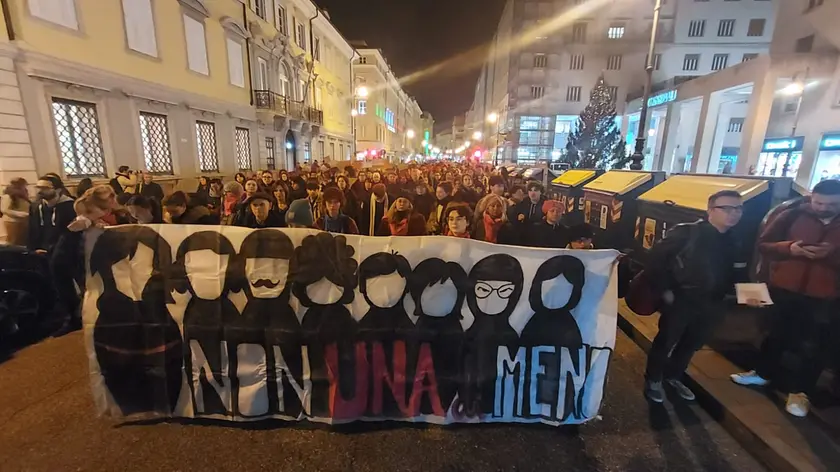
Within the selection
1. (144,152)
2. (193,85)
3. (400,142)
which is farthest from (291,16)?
(400,142)

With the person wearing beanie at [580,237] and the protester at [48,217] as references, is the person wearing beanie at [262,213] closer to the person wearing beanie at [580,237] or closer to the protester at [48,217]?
the protester at [48,217]

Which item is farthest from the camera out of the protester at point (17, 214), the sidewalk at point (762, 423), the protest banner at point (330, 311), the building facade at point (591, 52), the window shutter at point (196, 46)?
the building facade at point (591, 52)

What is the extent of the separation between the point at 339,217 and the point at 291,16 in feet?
88.0

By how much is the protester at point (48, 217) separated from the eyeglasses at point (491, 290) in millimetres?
4978

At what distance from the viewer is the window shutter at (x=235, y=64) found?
18312 millimetres

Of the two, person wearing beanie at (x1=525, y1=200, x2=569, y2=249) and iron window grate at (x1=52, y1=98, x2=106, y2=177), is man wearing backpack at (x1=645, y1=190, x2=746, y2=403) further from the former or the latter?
iron window grate at (x1=52, y1=98, x2=106, y2=177)

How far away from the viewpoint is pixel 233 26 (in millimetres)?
18062

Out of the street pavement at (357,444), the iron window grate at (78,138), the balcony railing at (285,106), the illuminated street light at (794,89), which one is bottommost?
the street pavement at (357,444)

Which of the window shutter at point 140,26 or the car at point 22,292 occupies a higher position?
the window shutter at point 140,26

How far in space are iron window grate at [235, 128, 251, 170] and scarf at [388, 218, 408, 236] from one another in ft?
55.6

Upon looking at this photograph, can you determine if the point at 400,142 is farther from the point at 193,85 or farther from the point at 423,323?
the point at 423,323

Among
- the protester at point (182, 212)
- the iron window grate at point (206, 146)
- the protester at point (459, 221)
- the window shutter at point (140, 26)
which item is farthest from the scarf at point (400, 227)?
the iron window grate at point (206, 146)

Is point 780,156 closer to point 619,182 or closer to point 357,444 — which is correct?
point 619,182

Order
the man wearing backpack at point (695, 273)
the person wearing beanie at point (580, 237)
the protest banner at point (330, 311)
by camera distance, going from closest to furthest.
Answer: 1. the protest banner at point (330, 311)
2. the man wearing backpack at point (695, 273)
3. the person wearing beanie at point (580, 237)
